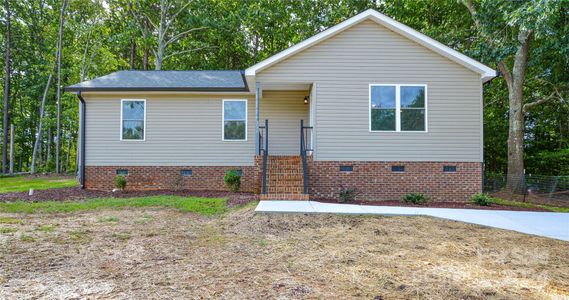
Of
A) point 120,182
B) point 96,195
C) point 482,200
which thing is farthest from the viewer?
point 120,182

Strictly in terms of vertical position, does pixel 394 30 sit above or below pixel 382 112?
above

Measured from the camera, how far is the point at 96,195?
9.33 metres

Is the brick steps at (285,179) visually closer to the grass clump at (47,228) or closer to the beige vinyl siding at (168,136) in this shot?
the beige vinyl siding at (168,136)

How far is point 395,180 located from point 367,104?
2308 millimetres

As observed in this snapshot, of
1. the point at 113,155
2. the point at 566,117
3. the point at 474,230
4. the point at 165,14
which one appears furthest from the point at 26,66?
the point at 566,117

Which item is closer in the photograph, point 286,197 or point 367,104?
point 286,197

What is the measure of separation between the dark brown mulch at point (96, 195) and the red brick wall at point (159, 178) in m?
0.44

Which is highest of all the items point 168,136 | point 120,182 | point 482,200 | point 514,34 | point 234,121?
point 514,34

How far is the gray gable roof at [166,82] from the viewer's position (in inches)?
398

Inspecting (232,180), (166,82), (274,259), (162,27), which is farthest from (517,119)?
(162,27)

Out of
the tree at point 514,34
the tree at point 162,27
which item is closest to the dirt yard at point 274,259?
the tree at point 514,34

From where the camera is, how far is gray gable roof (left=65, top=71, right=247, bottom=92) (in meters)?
10.1

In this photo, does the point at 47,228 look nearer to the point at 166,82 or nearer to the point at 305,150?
the point at 305,150

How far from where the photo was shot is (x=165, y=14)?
61.2ft
